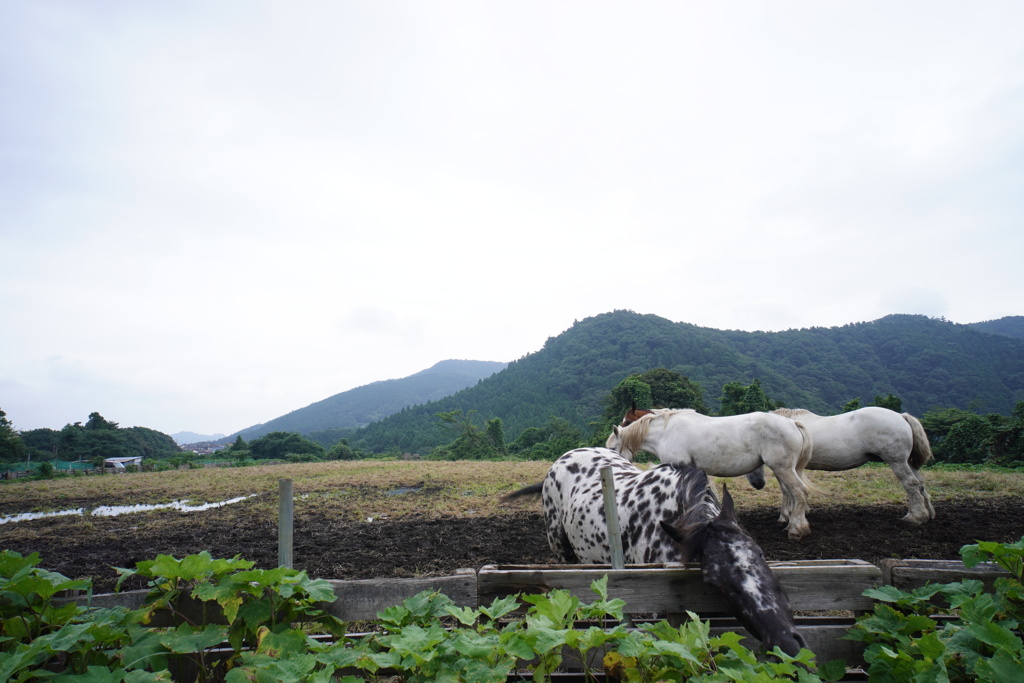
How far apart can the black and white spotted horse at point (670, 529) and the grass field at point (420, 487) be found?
13.9 ft

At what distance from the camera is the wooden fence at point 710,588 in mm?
2334

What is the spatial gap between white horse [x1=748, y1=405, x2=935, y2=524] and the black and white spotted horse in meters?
4.00

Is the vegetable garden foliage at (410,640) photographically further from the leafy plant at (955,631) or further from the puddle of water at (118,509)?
the puddle of water at (118,509)

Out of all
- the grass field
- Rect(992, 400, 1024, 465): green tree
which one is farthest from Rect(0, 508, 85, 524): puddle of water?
Rect(992, 400, 1024, 465): green tree

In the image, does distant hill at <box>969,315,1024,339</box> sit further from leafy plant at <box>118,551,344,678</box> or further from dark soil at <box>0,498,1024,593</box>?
leafy plant at <box>118,551,344,678</box>

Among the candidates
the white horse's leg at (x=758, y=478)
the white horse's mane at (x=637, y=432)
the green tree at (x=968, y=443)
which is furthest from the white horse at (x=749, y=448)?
the green tree at (x=968, y=443)

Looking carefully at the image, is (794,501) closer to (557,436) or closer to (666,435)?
(666,435)

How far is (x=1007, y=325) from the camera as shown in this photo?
130 metres

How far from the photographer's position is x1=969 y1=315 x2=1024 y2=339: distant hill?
12481 centimetres

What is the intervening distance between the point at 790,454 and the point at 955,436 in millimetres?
16923

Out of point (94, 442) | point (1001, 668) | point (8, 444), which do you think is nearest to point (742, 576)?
point (1001, 668)

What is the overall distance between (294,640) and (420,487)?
12.8 m

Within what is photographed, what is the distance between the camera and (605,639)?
63.3 inches

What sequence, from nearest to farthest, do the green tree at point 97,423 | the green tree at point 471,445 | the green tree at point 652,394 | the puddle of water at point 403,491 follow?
the puddle of water at point 403,491 < the green tree at point 652,394 < the green tree at point 471,445 < the green tree at point 97,423
